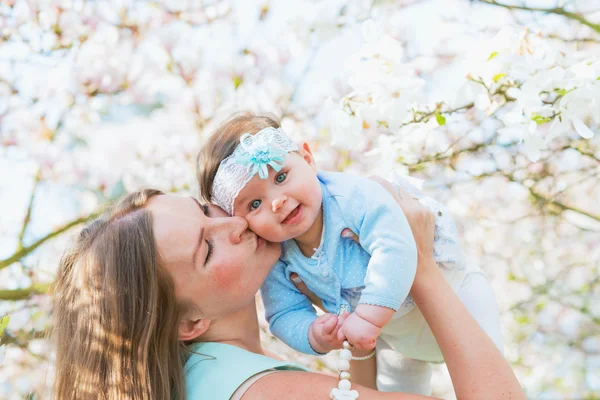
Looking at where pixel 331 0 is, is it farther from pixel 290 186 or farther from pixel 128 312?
pixel 128 312

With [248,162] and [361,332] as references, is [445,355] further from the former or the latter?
[248,162]

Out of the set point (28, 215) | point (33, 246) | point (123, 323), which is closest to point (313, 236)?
point (123, 323)

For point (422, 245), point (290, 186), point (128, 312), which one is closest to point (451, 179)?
point (422, 245)

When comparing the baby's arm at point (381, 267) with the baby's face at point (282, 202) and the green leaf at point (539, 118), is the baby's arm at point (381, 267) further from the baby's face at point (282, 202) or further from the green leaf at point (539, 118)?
the green leaf at point (539, 118)

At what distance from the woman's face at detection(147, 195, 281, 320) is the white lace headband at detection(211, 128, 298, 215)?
0.07 meters

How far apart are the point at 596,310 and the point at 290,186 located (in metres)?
2.75

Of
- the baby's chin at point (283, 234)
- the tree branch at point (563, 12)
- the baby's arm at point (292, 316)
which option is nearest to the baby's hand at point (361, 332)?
the baby's arm at point (292, 316)

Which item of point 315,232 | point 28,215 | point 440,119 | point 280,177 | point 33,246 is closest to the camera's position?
point 280,177

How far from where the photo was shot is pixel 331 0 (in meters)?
3.53

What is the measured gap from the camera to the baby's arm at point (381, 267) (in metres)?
1.51

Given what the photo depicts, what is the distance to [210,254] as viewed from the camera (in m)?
1.69

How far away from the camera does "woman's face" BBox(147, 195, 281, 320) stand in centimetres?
166

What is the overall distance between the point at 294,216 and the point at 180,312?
454 mm

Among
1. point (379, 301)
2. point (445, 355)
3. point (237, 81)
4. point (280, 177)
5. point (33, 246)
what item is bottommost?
point (33, 246)
